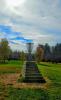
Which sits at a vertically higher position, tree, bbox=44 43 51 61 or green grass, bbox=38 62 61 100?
tree, bbox=44 43 51 61

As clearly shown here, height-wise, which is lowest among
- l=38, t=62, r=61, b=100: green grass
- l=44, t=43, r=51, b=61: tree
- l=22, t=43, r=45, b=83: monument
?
l=38, t=62, r=61, b=100: green grass

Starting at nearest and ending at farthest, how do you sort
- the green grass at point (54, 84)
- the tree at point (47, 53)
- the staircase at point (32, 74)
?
the green grass at point (54, 84) < the staircase at point (32, 74) < the tree at point (47, 53)

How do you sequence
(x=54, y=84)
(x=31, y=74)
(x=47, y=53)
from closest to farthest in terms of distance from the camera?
1. (x=54, y=84)
2. (x=31, y=74)
3. (x=47, y=53)

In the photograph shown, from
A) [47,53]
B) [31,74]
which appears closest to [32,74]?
[31,74]

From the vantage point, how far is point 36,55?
9519 cm

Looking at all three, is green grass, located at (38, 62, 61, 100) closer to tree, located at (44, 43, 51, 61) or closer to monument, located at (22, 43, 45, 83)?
monument, located at (22, 43, 45, 83)

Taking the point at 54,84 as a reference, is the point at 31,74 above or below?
above

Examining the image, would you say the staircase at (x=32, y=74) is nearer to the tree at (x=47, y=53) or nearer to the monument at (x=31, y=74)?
the monument at (x=31, y=74)

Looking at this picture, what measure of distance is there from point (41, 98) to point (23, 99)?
89 cm

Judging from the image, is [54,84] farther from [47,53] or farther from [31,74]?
[47,53]

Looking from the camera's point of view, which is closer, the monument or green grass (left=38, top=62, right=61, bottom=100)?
green grass (left=38, top=62, right=61, bottom=100)

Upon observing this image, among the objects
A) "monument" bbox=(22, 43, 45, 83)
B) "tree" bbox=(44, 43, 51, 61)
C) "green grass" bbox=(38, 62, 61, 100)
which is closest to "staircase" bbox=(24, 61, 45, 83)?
"monument" bbox=(22, 43, 45, 83)

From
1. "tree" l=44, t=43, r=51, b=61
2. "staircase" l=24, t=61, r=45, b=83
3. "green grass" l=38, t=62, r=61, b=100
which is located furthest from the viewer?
"tree" l=44, t=43, r=51, b=61

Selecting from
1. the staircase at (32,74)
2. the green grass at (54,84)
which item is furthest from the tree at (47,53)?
the staircase at (32,74)
